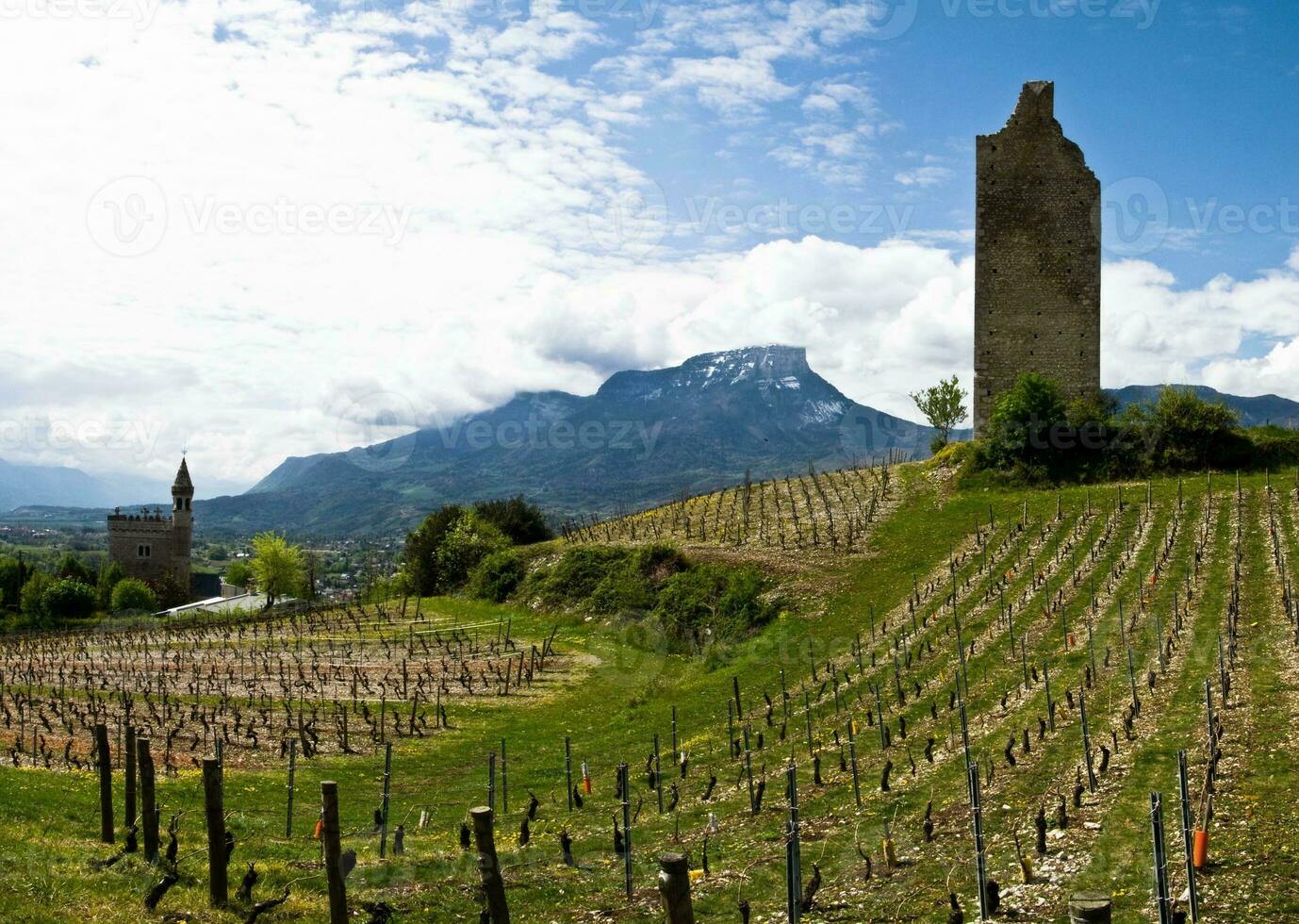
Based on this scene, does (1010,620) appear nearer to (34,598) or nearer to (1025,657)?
(1025,657)

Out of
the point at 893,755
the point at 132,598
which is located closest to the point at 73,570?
the point at 132,598

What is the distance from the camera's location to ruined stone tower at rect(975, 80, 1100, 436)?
5859cm

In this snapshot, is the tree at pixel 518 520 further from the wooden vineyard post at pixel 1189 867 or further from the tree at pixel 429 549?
the wooden vineyard post at pixel 1189 867

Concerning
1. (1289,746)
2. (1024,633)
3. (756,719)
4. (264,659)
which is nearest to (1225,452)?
(1024,633)

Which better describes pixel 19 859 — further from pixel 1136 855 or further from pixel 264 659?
pixel 264 659

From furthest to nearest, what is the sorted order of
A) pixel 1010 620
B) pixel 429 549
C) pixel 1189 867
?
pixel 429 549, pixel 1010 620, pixel 1189 867

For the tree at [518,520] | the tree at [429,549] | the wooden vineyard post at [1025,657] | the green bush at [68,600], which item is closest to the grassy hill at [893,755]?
the wooden vineyard post at [1025,657]

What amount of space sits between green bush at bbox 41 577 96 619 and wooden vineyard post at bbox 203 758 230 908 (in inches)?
4214

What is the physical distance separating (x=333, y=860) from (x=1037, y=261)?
56616 millimetres

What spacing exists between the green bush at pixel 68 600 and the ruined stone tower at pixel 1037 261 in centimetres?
9523

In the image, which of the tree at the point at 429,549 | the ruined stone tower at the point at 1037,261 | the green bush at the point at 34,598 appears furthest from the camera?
the green bush at the point at 34,598

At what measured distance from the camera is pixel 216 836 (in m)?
13.5

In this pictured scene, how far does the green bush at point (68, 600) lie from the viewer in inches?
4134

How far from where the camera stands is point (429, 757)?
97.7 ft
